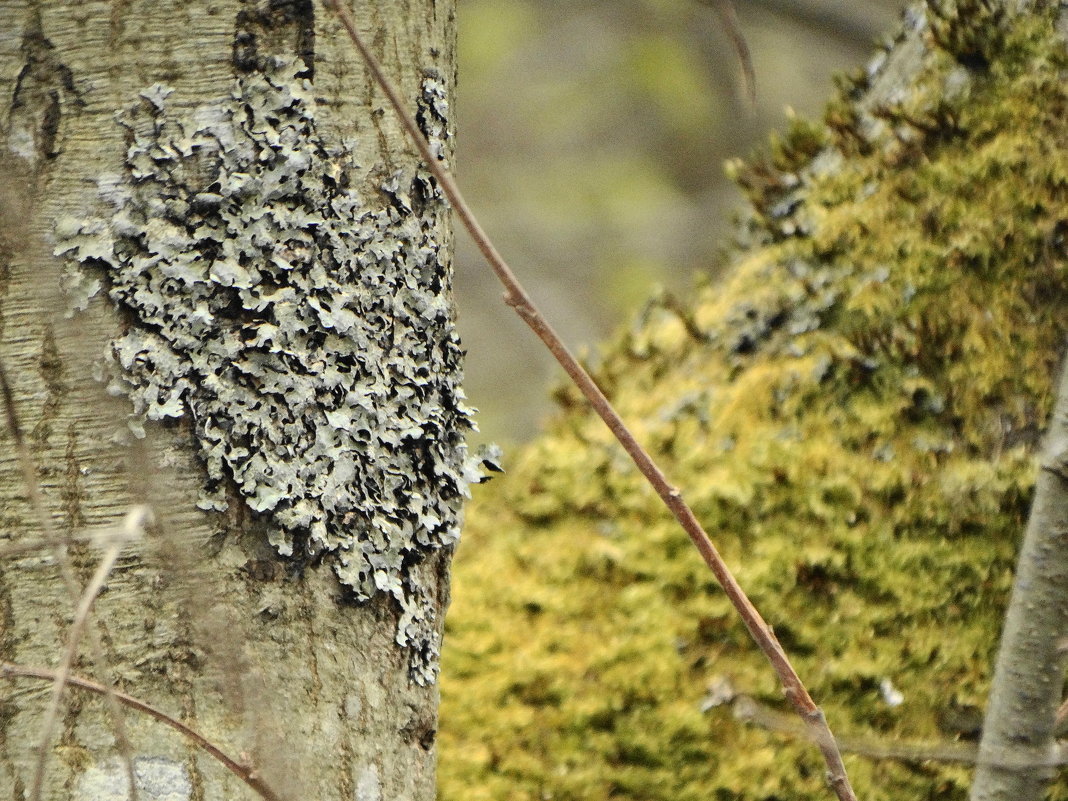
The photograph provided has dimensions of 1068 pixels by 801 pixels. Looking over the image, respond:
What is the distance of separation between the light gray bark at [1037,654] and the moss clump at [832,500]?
0.28 meters

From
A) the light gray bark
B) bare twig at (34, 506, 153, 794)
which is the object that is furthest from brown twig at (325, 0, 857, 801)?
bare twig at (34, 506, 153, 794)

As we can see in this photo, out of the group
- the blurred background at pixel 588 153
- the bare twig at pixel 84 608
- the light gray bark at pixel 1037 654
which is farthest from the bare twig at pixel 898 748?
the blurred background at pixel 588 153

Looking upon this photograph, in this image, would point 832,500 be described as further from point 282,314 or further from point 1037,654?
point 282,314

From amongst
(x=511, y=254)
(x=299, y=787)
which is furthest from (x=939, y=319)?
(x=511, y=254)

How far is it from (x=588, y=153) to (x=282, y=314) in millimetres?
4932

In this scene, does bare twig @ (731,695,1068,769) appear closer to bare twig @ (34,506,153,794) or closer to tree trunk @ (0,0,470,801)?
tree trunk @ (0,0,470,801)

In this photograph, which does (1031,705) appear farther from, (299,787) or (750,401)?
(299,787)

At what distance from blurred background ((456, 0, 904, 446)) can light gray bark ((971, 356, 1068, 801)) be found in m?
4.22

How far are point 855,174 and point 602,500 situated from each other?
0.78 metres

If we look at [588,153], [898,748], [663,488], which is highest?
[663,488]

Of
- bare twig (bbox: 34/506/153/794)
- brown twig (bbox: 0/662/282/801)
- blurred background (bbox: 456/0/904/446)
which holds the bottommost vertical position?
blurred background (bbox: 456/0/904/446)

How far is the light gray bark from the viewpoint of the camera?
1.04 meters

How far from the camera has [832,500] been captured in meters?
1.49

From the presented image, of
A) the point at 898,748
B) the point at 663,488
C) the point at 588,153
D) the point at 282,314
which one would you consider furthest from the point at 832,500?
the point at 588,153
